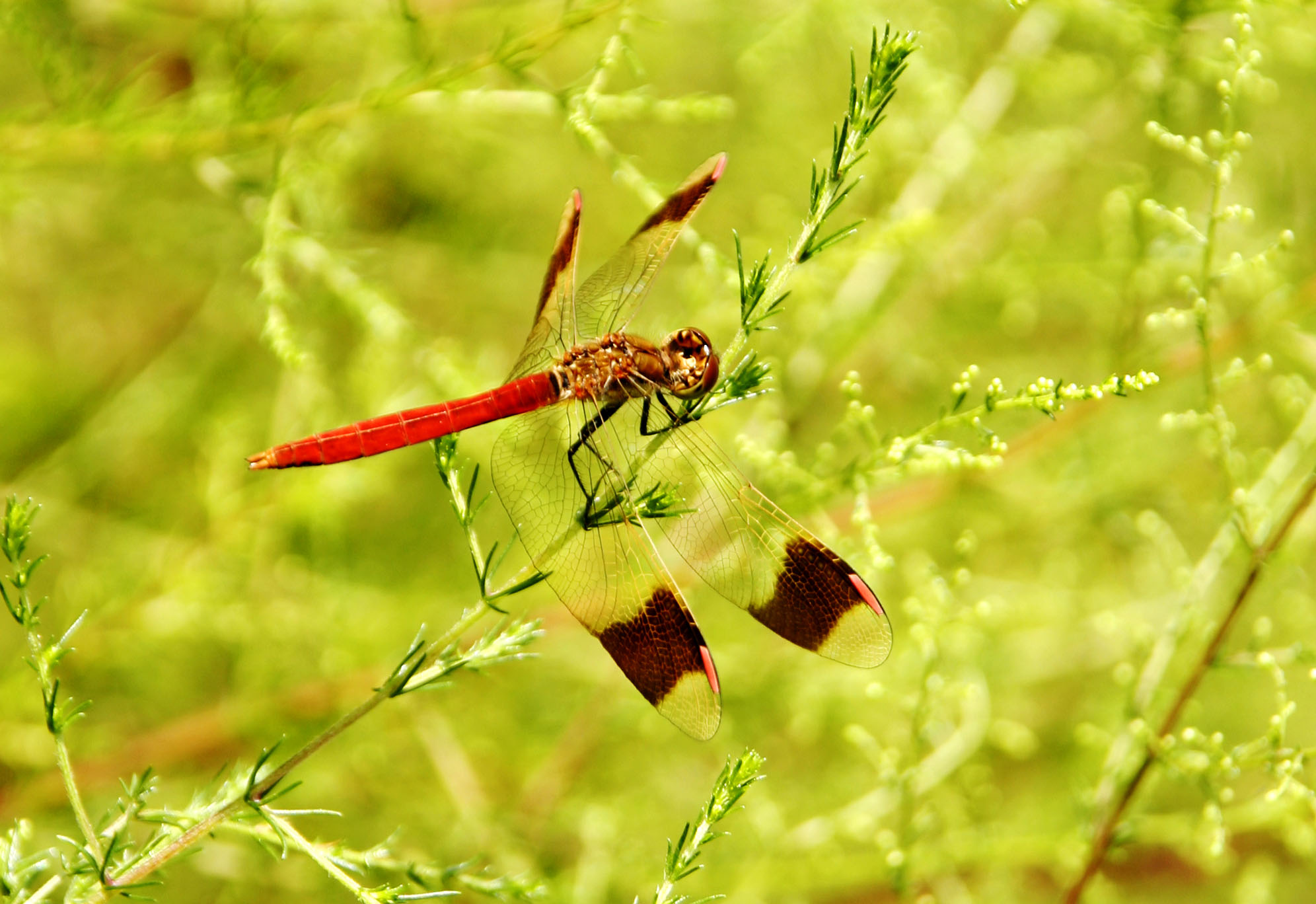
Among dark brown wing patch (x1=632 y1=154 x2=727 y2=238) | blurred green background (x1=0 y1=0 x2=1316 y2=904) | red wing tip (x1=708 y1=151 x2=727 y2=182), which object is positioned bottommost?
blurred green background (x1=0 y1=0 x2=1316 y2=904)

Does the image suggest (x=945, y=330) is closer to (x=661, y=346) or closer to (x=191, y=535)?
(x=661, y=346)

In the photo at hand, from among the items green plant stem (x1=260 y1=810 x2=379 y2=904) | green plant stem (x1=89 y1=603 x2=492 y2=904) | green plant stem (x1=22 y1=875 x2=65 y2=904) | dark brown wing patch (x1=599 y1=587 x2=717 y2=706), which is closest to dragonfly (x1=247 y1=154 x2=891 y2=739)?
dark brown wing patch (x1=599 y1=587 x2=717 y2=706)

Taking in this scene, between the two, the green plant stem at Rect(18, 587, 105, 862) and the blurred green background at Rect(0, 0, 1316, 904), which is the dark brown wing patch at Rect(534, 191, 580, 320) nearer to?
the blurred green background at Rect(0, 0, 1316, 904)

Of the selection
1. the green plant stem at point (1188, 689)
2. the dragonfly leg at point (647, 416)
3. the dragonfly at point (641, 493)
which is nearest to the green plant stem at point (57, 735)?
the dragonfly at point (641, 493)

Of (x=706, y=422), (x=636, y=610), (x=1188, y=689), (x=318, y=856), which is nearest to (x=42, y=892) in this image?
(x=318, y=856)

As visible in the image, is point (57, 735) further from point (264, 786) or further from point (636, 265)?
point (636, 265)

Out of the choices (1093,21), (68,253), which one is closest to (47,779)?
(68,253)
